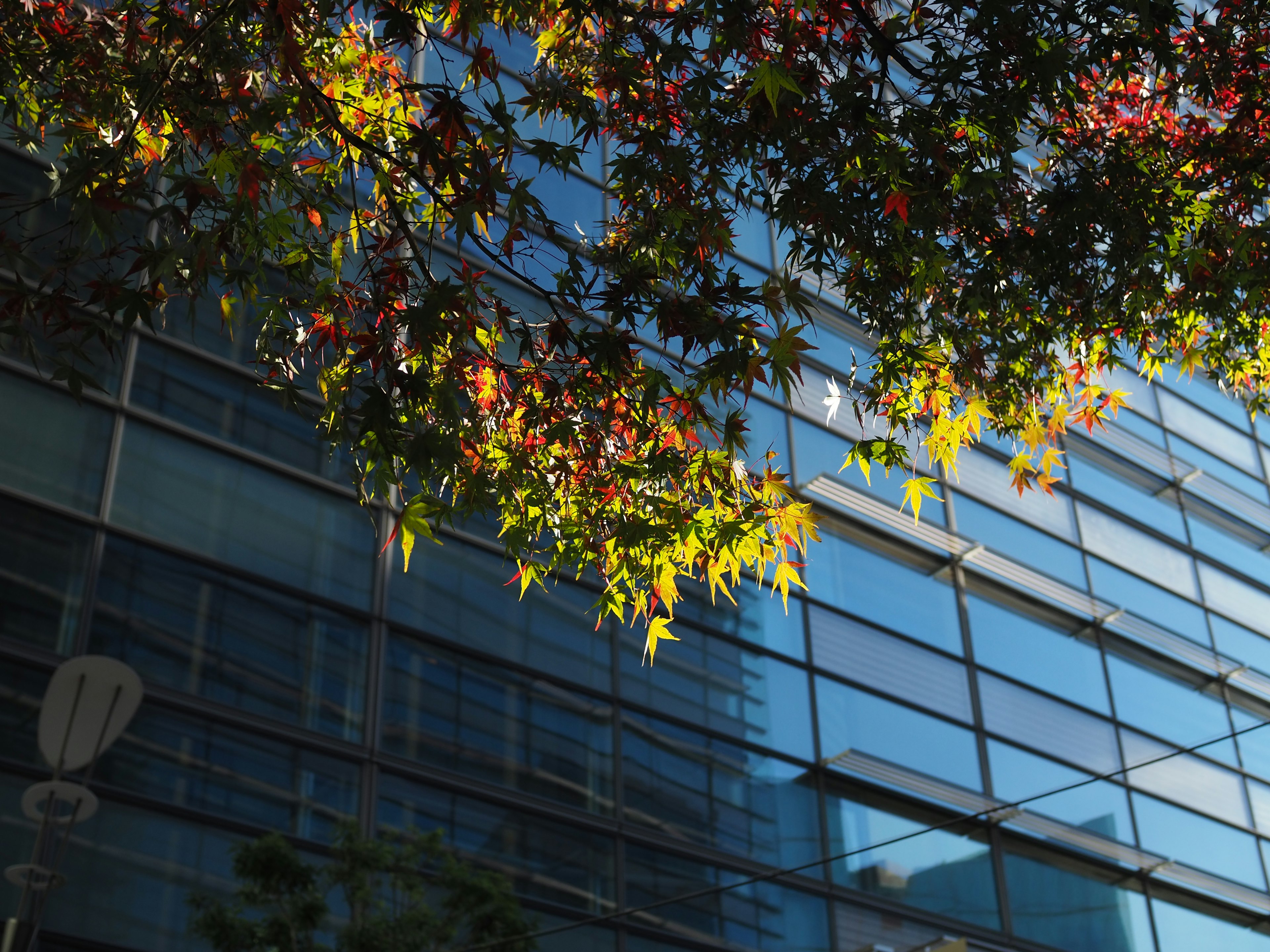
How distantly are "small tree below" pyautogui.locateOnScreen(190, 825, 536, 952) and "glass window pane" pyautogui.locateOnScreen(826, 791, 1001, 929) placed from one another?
484 cm

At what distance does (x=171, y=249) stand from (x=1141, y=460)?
18063mm

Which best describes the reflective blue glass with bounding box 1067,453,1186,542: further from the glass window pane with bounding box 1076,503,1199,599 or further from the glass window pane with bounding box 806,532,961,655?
the glass window pane with bounding box 806,532,961,655

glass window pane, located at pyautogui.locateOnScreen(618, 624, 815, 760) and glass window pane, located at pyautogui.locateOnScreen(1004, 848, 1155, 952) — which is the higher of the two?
glass window pane, located at pyautogui.locateOnScreen(618, 624, 815, 760)

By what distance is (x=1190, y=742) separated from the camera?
56.2 feet

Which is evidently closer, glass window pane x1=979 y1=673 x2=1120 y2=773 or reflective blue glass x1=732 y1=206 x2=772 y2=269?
glass window pane x1=979 y1=673 x2=1120 y2=773

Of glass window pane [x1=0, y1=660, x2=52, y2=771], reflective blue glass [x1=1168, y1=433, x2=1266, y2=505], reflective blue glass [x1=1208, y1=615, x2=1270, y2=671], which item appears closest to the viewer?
glass window pane [x1=0, y1=660, x2=52, y2=771]

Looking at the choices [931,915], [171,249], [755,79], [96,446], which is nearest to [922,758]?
[931,915]

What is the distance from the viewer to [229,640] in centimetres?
1070

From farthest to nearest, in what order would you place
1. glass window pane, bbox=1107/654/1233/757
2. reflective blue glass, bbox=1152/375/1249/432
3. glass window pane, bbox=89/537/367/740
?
reflective blue glass, bbox=1152/375/1249/432 < glass window pane, bbox=1107/654/1233/757 < glass window pane, bbox=89/537/367/740

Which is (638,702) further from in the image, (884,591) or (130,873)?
(130,873)

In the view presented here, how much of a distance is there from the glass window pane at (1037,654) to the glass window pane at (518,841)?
6.27m

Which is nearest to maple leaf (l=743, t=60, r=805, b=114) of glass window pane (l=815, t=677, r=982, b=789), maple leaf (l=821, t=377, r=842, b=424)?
maple leaf (l=821, t=377, r=842, b=424)

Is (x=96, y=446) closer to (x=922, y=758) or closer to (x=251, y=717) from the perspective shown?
(x=251, y=717)

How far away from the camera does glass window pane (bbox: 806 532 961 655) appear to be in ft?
48.9
